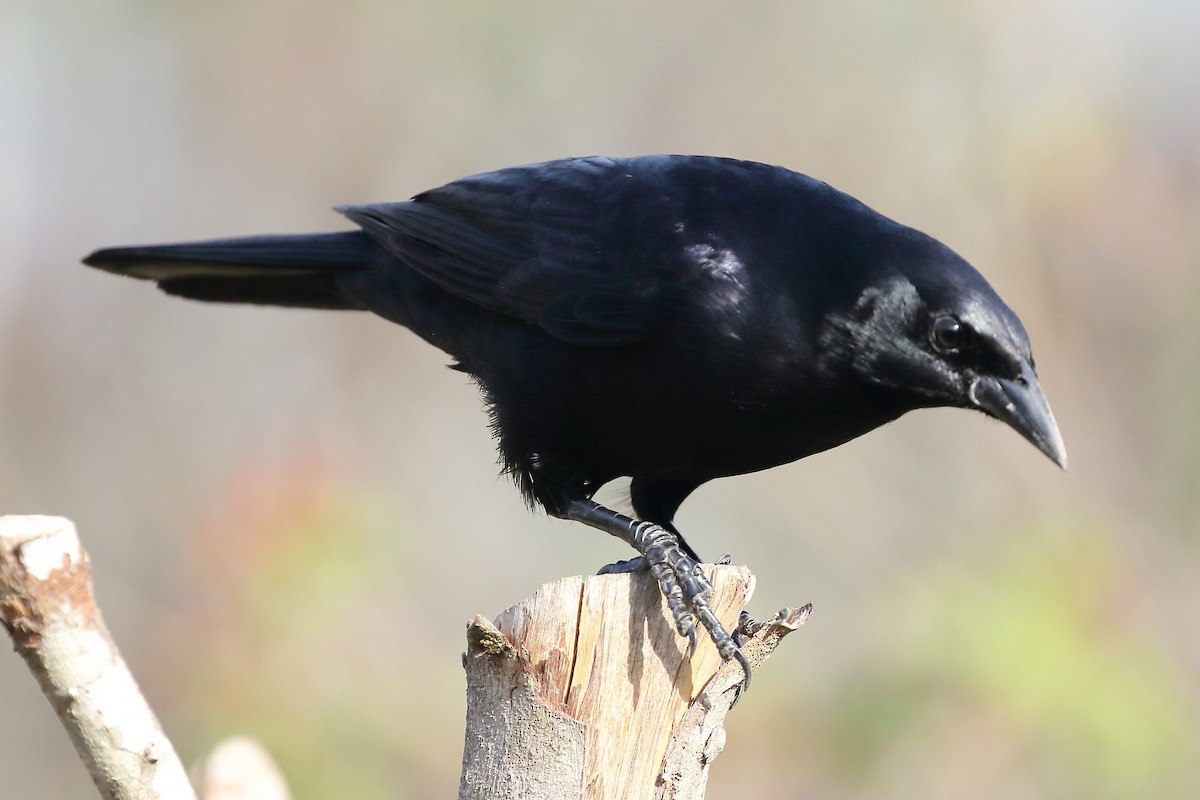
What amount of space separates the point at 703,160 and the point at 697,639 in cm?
158

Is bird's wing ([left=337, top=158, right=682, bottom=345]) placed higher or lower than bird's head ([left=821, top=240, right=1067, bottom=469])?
higher

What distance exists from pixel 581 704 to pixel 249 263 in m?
2.38

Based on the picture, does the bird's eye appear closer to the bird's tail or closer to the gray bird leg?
the gray bird leg

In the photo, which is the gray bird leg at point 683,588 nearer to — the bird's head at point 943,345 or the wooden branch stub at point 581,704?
the wooden branch stub at point 581,704

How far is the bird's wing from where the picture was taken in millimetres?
3326

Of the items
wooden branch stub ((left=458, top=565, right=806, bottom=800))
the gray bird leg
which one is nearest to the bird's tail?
the gray bird leg

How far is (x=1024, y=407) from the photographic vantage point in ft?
9.34

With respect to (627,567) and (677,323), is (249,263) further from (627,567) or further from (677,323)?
(627,567)

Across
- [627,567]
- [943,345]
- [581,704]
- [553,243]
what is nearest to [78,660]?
[581,704]

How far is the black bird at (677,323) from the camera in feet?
9.64

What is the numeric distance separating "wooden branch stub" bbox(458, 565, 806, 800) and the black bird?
0.15 m

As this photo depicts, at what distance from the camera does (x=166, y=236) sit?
297 inches

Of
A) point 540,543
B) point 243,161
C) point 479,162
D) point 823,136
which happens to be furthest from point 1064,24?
point 243,161

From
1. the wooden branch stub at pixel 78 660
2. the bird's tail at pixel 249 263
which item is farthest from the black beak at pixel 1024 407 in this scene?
the bird's tail at pixel 249 263
